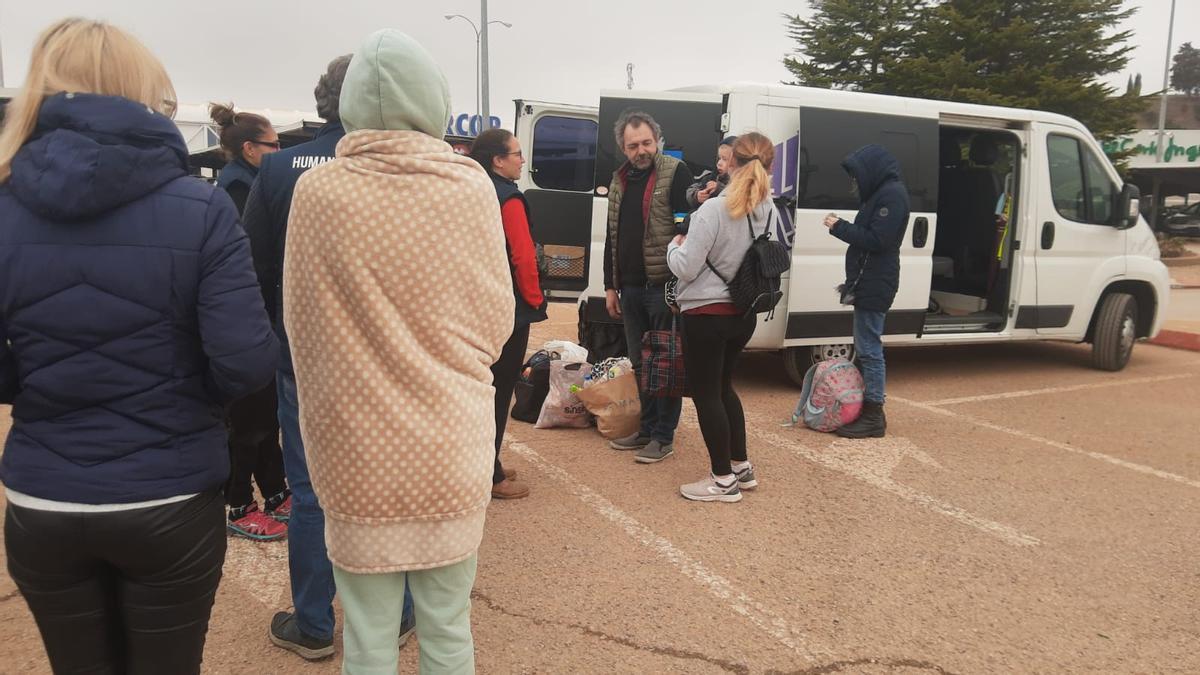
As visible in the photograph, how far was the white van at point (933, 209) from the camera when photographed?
19.8 ft

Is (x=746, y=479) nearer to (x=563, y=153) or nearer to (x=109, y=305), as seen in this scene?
(x=109, y=305)

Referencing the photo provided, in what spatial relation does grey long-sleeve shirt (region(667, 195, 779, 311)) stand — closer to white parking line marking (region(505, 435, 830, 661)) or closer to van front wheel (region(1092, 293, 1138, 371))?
white parking line marking (region(505, 435, 830, 661))

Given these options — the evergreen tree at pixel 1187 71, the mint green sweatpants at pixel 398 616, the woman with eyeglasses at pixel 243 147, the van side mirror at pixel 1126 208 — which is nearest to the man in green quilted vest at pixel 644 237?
the woman with eyeglasses at pixel 243 147

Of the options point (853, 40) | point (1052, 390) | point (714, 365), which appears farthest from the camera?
point (853, 40)

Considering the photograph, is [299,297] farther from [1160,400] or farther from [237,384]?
[1160,400]

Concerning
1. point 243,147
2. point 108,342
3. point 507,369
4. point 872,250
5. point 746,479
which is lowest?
point 746,479

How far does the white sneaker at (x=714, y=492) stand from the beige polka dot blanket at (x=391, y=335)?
261 cm

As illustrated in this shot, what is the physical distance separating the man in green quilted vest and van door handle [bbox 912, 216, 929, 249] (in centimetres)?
267

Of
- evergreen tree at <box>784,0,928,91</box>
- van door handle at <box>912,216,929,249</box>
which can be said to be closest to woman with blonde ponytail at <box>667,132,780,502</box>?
van door handle at <box>912,216,929,249</box>

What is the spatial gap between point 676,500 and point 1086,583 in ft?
6.06

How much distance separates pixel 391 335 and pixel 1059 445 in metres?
5.16

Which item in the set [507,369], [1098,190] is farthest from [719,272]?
[1098,190]

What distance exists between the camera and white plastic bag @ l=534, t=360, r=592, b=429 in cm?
554

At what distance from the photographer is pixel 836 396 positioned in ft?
18.1
